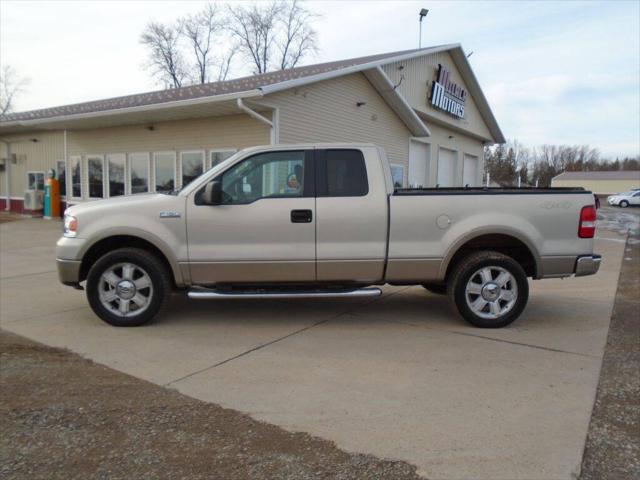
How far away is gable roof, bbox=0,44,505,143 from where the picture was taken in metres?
12.1

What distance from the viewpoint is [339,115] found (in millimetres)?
14836

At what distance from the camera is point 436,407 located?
3.67 m

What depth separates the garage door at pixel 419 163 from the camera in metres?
20.2

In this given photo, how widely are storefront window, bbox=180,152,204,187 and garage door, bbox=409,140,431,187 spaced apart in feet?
28.6

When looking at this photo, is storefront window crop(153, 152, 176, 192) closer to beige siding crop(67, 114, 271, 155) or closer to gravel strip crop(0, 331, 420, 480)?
beige siding crop(67, 114, 271, 155)

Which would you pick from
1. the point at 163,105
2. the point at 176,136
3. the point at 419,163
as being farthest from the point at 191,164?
the point at 419,163

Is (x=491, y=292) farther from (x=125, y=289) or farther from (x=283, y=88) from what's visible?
(x=283, y=88)

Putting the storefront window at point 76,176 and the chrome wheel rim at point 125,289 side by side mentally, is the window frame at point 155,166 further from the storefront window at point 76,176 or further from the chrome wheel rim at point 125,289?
the chrome wheel rim at point 125,289

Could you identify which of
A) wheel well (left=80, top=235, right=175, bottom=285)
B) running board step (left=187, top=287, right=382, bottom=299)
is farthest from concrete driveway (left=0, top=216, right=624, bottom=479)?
wheel well (left=80, top=235, right=175, bottom=285)

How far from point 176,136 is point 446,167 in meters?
13.6

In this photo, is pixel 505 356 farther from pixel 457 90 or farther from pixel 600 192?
pixel 600 192

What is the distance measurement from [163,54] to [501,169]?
127 ft

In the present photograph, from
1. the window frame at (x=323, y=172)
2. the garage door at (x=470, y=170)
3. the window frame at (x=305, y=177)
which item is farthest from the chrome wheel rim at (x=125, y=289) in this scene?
the garage door at (x=470, y=170)

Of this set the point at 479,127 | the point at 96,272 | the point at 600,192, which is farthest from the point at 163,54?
the point at 600,192
